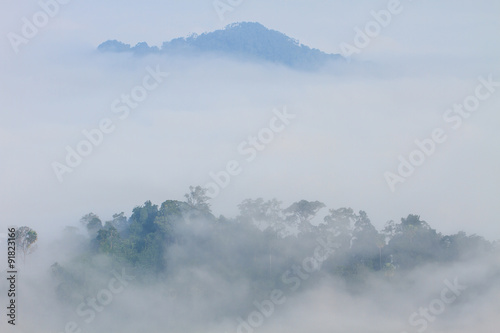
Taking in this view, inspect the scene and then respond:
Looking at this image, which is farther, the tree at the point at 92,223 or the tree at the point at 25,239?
the tree at the point at 92,223

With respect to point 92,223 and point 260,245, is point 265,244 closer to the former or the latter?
point 260,245

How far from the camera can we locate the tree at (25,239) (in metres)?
55.0

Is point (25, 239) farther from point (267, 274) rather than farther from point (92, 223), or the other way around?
point (267, 274)

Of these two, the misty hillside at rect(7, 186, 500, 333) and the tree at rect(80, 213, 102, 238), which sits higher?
the tree at rect(80, 213, 102, 238)

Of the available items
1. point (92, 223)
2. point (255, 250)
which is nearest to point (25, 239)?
point (92, 223)

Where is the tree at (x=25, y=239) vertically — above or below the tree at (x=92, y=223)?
below

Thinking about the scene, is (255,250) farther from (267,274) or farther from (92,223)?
(92,223)

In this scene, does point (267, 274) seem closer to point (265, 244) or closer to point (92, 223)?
point (265, 244)

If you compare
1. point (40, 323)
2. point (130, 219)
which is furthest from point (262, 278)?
point (40, 323)

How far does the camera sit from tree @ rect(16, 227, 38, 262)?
5500cm

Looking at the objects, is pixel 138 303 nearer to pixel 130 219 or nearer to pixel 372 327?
pixel 130 219

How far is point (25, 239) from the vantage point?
55.4 metres

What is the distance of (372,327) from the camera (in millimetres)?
57219

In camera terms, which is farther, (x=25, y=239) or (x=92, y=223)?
(x=92, y=223)
